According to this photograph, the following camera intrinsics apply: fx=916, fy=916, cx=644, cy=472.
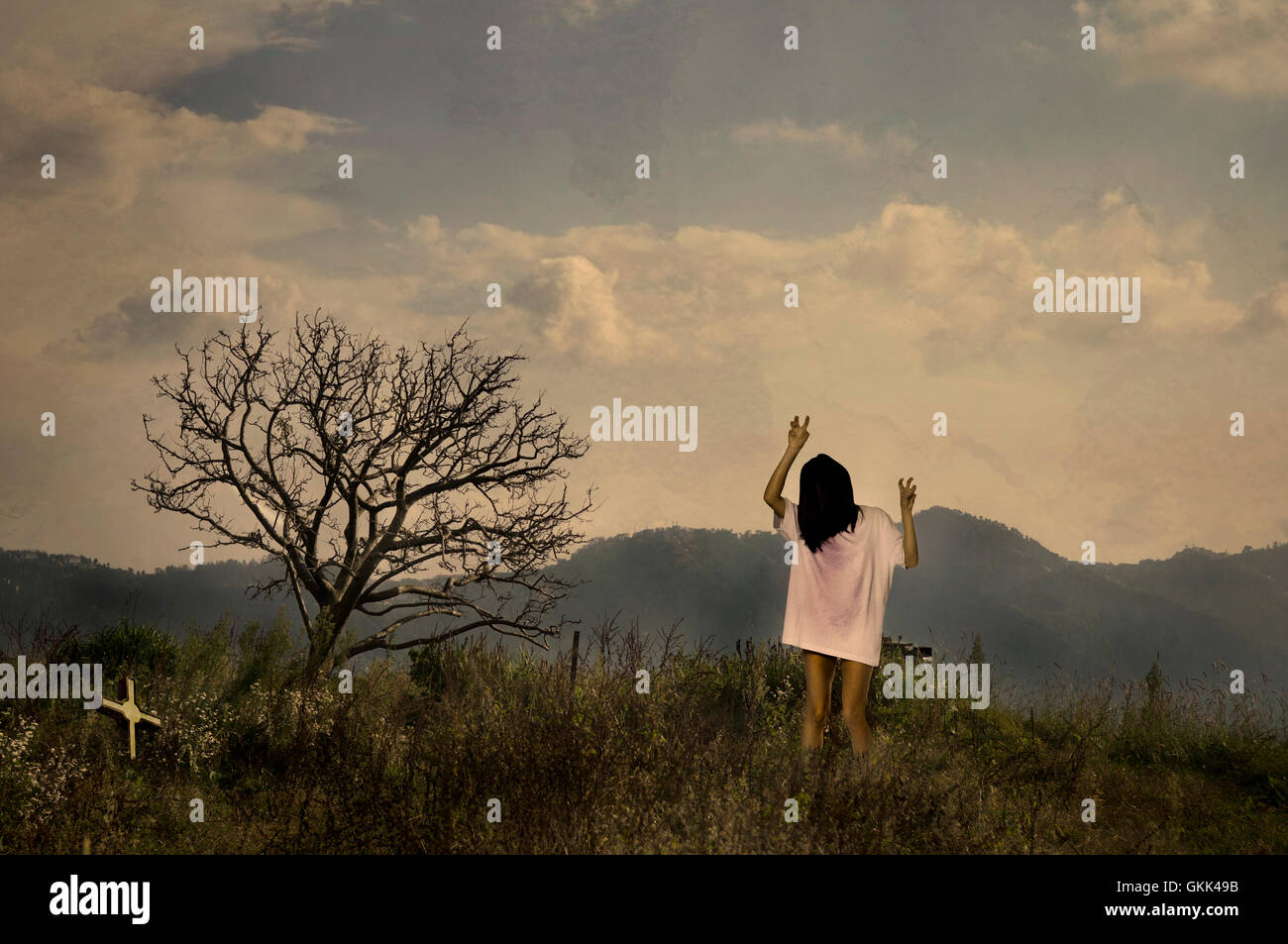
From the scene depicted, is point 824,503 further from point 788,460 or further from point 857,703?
point 857,703

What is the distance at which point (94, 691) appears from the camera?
11.1 metres

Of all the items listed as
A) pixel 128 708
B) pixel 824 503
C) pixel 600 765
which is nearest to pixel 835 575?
pixel 824 503

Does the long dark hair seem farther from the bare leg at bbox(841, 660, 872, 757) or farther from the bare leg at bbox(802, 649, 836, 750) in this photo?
the bare leg at bbox(841, 660, 872, 757)

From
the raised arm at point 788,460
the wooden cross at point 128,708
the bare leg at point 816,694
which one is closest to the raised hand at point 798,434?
the raised arm at point 788,460

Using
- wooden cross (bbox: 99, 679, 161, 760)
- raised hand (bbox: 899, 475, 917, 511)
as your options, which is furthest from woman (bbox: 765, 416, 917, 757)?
wooden cross (bbox: 99, 679, 161, 760)

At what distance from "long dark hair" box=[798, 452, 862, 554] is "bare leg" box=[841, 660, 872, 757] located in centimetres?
112

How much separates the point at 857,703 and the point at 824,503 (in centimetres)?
178

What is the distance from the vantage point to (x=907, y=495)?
7.91 m

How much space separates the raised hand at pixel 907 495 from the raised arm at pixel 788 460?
0.94 meters

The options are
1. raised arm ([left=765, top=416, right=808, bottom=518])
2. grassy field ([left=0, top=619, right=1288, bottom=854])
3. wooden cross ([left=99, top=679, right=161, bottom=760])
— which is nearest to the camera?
grassy field ([left=0, top=619, right=1288, bottom=854])

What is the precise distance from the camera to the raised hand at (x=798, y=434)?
311 inches

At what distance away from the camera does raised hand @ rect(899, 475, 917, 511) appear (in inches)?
311

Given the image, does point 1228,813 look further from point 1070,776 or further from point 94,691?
point 94,691

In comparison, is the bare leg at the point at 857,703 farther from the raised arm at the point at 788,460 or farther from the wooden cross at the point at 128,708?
the wooden cross at the point at 128,708
